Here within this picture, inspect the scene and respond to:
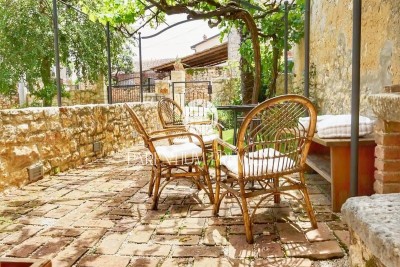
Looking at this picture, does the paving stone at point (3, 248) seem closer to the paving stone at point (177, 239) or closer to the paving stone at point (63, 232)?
the paving stone at point (63, 232)

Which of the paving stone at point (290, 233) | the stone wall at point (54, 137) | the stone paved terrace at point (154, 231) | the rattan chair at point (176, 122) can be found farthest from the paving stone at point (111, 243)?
the stone wall at point (54, 137)

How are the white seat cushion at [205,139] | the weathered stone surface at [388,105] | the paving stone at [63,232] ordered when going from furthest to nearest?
the white seat cushion at [205,139]
the paving stone at [63,232]
the weathered stone surface at [388,105]

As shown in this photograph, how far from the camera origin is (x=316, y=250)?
187 centimetres

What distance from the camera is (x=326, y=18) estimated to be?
169 inches

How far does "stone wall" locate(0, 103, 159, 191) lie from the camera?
10.3 feet

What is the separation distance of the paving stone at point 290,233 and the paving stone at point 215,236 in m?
0.33

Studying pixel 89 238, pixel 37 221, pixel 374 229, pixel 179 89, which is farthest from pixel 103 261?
pixel 179 89

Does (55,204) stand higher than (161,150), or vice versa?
(161,150)

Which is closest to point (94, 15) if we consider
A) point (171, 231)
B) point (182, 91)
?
point (171, 231)

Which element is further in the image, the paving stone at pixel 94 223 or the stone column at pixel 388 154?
the paving stone at pixel 94 223

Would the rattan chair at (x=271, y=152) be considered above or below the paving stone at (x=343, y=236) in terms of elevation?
above

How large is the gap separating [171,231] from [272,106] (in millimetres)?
975

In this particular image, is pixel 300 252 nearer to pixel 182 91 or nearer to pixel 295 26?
pixel 295 26

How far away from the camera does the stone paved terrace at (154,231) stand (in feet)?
6.02
